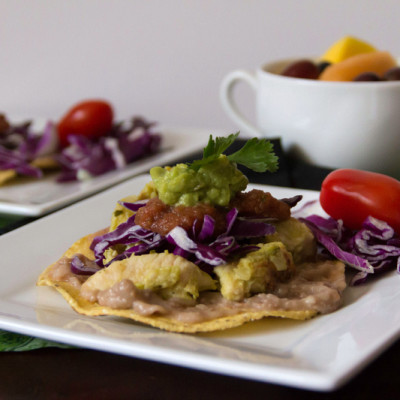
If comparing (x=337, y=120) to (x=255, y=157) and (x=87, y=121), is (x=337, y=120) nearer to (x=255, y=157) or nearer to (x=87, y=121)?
(x=255, y=157)

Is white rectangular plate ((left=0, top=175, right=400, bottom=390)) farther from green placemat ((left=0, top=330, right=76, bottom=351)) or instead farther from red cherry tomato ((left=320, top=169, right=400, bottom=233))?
red cherry tomato ((left=320, top=169, right=400, bottom=233))

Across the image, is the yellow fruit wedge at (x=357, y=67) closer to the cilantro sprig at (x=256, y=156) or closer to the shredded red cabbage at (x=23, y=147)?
the cilantro sprig at (x=256, y=156)

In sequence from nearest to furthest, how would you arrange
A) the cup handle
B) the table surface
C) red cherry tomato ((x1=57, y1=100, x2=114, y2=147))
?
the table surface → the cup handle → red cherry tomato ((x1=57, y1=100, x2=114, y2=147))

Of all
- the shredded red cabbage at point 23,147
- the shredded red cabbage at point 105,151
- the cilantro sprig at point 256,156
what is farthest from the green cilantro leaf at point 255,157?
the shredded red cabbage at point 23,147

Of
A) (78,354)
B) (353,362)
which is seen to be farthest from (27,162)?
(353,362)

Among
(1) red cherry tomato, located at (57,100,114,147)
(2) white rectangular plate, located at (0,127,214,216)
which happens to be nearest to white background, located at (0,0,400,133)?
(2) white rectangular plate, located at (0,127,214,216)

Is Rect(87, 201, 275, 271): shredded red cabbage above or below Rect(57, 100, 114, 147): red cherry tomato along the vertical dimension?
above

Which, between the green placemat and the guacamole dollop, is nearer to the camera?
the green placemat
